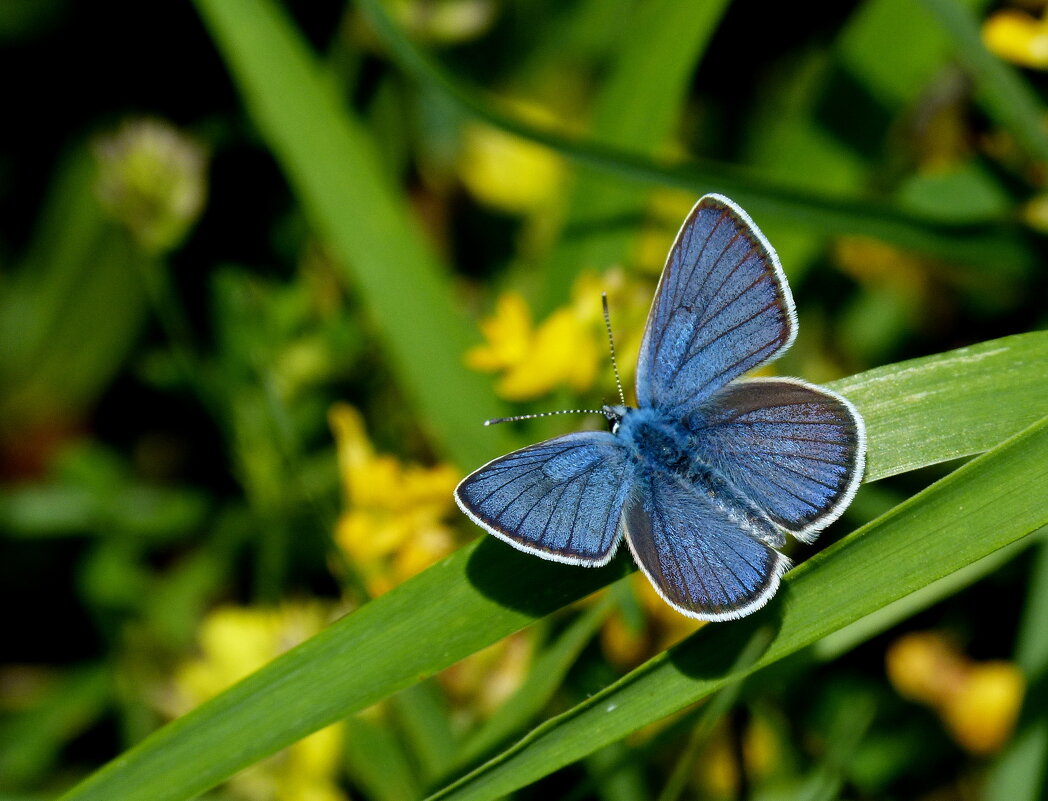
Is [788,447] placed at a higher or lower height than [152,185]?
higher

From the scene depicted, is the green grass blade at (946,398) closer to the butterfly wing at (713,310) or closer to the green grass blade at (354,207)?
the butterfly wing at (713,310)

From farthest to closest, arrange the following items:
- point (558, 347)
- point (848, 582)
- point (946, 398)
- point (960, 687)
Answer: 1. point (960, 687)
2. point (558, 347)
3. point (946, 398)
4. point (848, 582)

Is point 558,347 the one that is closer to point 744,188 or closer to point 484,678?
point 744,188

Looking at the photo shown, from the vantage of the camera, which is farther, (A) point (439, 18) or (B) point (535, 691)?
(A) point (439, 18)

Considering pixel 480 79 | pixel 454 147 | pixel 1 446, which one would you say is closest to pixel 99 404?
pixel 1 446

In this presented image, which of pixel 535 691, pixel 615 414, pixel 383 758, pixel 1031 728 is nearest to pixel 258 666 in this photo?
pixel 383 758

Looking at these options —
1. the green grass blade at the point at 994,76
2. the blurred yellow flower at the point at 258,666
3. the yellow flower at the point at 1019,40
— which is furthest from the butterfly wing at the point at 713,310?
the blurred yellow flower at the point at 258,666

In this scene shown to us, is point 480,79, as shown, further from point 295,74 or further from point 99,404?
point 99,404

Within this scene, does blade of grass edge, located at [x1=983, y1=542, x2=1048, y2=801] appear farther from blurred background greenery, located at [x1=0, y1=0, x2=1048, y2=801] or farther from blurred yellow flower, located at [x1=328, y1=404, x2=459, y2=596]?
blurred yellow flower, located at [x1=328, y1=404, x2=459, y2=596]
